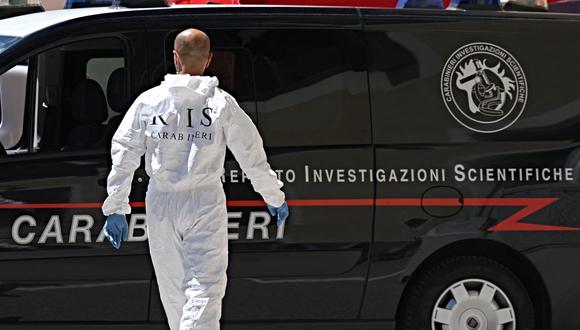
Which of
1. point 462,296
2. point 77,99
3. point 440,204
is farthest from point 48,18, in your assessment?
point 462,296

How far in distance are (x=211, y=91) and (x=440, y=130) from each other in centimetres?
146

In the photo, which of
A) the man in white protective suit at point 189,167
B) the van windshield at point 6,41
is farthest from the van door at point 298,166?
the man in white protective suit at point 189,167

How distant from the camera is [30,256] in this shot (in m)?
6.30

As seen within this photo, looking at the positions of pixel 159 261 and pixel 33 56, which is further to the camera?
pixel 33 56

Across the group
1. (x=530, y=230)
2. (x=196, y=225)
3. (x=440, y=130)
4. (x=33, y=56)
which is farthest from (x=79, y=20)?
(x=530, y=230)

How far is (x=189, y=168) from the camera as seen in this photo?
5.54m

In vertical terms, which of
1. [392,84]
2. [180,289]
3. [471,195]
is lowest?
[180,289]

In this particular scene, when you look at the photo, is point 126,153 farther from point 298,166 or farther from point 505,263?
point 505,263

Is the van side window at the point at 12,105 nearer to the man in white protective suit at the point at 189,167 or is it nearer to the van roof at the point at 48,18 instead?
the van roof at the point at 48,18

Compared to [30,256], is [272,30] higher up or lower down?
higher up

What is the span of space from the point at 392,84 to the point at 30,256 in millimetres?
Answer: 1967

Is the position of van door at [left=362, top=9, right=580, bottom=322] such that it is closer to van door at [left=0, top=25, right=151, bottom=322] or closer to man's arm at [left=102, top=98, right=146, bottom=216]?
van door at [left=0, top=25, right=151, bottom=322]

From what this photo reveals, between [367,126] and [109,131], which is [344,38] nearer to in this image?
[367,126]

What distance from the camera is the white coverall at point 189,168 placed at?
555 centimetres
